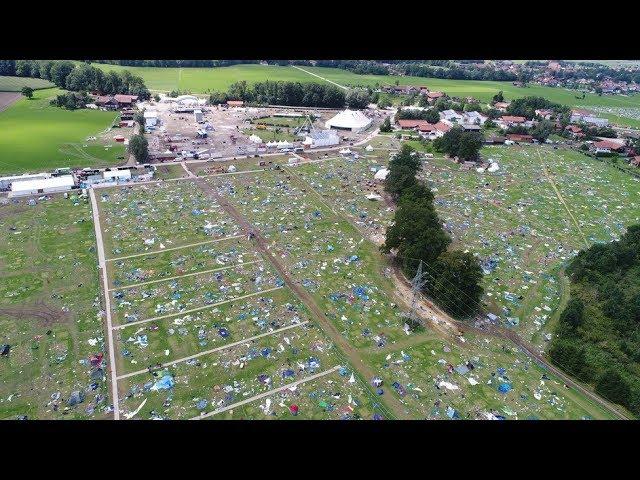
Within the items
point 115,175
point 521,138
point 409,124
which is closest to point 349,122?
point 409,124

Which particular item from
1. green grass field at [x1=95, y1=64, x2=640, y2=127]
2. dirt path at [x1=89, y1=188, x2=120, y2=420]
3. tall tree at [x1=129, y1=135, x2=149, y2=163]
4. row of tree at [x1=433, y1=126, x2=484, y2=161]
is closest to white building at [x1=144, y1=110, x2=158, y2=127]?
tall tree at [x1=129, y1=135, x2=149, y2=163]

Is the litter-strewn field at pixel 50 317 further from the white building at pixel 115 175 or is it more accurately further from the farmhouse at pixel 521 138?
the farmhouse at pixel 521 138

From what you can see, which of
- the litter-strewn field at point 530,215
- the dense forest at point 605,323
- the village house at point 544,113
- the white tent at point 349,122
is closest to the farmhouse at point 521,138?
the litter-strewn field at point 530,215

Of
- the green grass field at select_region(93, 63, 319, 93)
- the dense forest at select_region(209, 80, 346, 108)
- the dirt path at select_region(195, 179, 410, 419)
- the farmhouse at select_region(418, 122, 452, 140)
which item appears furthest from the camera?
the green grass field at select_region(93, 63, 319, 93)

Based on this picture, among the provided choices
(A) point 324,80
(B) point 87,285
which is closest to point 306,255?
(B) point 87,285

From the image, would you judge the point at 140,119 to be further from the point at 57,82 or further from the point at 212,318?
the point at 212,318

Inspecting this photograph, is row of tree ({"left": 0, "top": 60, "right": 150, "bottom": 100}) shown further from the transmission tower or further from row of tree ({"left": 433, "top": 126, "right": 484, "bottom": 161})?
the transmission tower
